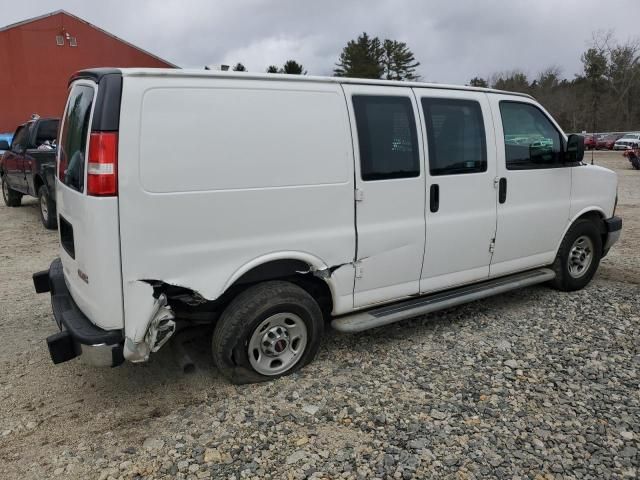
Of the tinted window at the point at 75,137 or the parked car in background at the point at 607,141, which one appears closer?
the tinted window at the point at 75,137

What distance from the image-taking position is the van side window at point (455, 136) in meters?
4.09

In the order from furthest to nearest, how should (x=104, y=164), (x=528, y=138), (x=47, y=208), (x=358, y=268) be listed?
(x=47, y=208) → (x=528, y=138) → (x=358, y=268) → (x=104, y=164)

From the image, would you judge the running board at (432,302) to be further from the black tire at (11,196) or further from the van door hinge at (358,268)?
the black tire at (11,196)

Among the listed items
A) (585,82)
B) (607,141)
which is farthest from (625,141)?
(585,82)

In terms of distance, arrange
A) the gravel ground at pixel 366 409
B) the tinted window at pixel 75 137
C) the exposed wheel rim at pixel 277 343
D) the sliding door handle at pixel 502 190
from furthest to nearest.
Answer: the sliding door handle at pixel 502 190 < the exposed wheel rim at pixel 277 343 < the tinted window at pixel 75 137 < the gravel ground at pixel 366 409

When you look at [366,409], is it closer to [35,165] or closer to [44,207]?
[44,207]

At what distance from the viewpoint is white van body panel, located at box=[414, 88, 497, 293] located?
13.6ft

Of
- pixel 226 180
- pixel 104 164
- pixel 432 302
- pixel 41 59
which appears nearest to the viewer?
pixel 104 164

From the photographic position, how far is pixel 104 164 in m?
2.84

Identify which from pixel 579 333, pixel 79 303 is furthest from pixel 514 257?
pixel 79 303

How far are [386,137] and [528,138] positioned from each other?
1720mm

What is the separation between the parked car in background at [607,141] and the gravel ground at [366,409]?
40.3m

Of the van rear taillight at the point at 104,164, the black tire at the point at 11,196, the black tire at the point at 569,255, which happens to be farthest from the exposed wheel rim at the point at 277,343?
the black tire at the point at 11,196

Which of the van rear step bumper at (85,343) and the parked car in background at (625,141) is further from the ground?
the parked car in background at (625,141)
